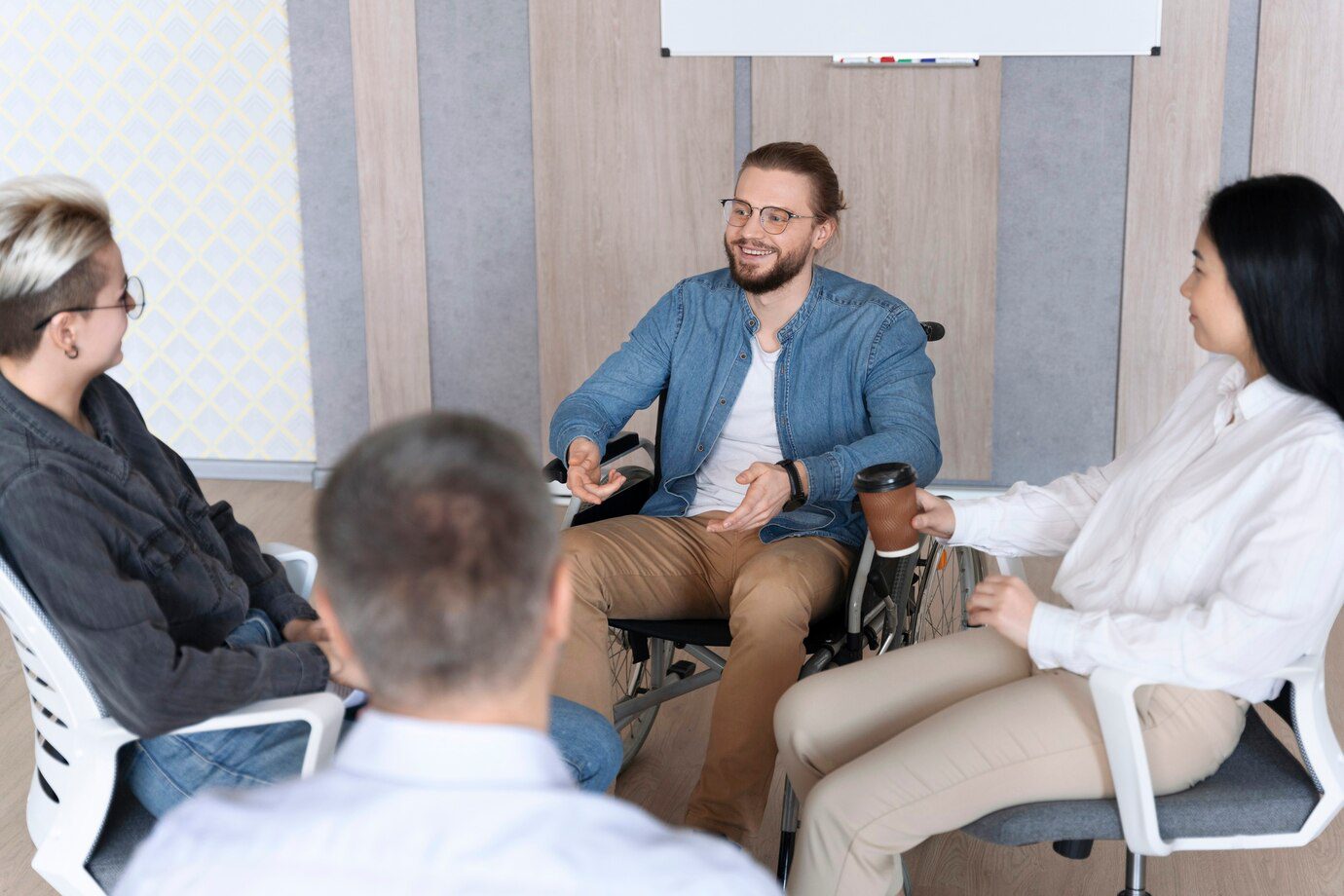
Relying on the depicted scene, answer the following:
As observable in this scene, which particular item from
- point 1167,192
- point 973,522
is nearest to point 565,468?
point 973,522

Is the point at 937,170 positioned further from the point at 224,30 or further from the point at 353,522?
the point at 353,522

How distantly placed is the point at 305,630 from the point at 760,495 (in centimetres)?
81

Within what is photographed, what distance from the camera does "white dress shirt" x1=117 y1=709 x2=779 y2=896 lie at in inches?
33.5

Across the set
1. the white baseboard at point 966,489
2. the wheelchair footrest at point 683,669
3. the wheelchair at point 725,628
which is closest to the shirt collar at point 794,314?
the wheelchair at point 725,628

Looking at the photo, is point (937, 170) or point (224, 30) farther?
point (224, 30)

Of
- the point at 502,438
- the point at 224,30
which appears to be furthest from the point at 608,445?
the point at 224,30

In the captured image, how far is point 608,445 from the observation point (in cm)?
277

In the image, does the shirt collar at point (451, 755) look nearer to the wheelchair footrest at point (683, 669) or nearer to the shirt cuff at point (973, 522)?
the shirt cuff at point (973, 522)

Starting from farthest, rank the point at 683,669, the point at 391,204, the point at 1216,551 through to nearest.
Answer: the point at 391,204 < the point at 683,669 < the point at 1216,551

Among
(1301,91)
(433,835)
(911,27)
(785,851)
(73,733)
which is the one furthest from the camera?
(911,27)

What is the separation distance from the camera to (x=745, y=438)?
107 inches

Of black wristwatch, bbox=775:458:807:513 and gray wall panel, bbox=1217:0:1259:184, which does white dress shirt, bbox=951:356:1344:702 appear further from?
gray wall panel, bbox=1217:0:1259:184

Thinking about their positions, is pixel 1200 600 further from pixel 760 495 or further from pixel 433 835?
pixel 433 835

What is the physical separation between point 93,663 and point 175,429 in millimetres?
3436
